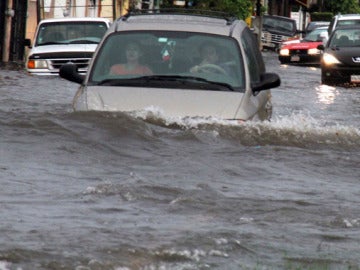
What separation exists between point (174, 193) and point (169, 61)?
3250 millimetres

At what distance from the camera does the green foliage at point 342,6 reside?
93.2 metres

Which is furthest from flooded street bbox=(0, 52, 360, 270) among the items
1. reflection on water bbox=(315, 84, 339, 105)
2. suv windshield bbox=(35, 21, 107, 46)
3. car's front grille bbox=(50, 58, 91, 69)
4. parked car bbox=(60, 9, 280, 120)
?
suv windshield bbox=(35, 21, 107, 46)

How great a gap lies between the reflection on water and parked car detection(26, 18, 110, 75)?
4.28m

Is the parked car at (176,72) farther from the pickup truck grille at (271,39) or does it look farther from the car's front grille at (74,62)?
the pickup truck grille at (271,39)

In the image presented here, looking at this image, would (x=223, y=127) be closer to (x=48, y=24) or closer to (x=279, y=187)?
(x=279, y=187)

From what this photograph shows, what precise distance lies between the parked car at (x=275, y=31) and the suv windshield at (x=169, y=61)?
160 ft

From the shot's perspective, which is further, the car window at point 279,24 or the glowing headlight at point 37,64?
the car window at point 279,24

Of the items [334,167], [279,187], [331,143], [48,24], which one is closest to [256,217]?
[279,187]

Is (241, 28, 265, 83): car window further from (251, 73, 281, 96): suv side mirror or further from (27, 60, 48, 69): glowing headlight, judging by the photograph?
(27, 60, 48, 69): glowing headlight

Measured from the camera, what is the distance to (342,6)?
95.4 meters

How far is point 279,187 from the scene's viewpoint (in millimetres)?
10086

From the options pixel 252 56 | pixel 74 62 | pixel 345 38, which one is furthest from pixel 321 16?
pixel 252 56

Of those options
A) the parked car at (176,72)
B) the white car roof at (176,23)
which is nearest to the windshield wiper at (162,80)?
the parked car at (176,72)

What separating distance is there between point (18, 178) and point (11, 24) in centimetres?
2860
